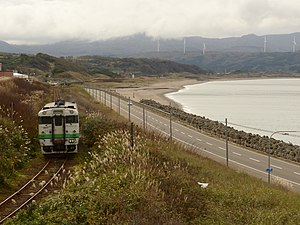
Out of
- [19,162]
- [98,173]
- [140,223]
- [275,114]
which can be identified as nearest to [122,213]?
[140,223]

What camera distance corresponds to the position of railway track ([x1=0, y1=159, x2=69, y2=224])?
14783 millimetres

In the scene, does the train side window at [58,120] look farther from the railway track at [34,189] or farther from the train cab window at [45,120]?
the railway track at [34,189]

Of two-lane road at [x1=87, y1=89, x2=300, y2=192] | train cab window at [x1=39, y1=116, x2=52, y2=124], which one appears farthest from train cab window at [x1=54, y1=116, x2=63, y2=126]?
two-lane road at [x1=87, y1=89, x2=300, y2=192]

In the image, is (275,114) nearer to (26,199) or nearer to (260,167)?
(260,167)

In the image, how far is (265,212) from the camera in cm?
1362

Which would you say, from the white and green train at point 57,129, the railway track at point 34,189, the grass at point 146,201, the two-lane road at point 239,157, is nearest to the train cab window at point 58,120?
the white and green train at point 57,129

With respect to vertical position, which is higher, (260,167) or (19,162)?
(19,162)

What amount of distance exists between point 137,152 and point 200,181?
2.64 metres

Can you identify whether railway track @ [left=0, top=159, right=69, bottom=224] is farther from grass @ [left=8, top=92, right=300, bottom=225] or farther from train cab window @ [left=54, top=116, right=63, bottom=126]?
train cab window @ [left=54, top=116, right=63, bottom=126]

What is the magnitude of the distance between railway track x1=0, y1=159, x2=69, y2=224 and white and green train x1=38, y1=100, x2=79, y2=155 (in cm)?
131

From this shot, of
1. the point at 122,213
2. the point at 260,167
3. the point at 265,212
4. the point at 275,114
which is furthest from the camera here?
the point at 275,114

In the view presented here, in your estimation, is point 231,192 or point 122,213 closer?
point 122,213

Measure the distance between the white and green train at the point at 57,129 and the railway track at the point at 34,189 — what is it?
131cm

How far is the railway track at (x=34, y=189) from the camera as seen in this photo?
14.8 m
